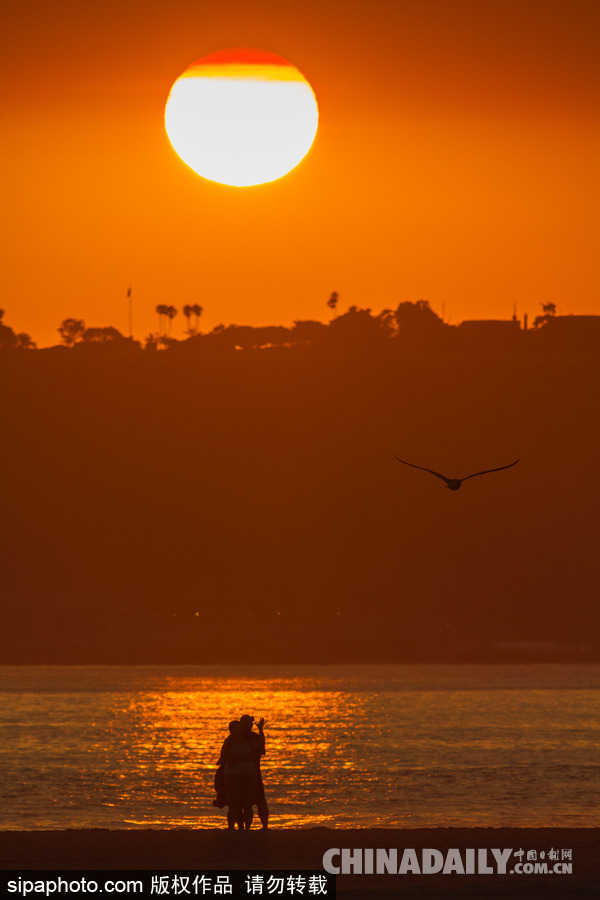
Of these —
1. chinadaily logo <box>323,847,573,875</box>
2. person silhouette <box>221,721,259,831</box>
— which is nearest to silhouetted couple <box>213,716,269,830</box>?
person silhouette <box>221,721,259,831</box>

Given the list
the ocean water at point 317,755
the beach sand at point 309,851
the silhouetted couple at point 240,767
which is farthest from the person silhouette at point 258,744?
the ocean water at point 317,755

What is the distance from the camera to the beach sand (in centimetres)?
1975

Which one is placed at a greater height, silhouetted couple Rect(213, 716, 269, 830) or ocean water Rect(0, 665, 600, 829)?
ocean water Rect(0, 665, 600, 829)

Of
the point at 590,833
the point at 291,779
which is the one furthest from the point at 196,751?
the point at 590,833

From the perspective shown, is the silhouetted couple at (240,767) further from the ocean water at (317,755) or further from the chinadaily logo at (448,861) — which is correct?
the ocean water at (317,755)

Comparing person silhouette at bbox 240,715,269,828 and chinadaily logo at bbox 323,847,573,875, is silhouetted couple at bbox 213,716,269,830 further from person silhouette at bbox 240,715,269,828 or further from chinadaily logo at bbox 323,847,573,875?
chinadaily logo at bbox 323,847,573,875

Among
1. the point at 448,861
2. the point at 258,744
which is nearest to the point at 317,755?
the point at 258,744

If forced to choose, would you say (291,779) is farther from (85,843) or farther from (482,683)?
(482,683)

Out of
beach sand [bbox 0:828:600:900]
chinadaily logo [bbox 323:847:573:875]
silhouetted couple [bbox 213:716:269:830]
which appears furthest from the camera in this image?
silhouetted couple [bbox 213:716:269:830]

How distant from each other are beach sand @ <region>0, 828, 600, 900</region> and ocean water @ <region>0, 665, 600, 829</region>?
666 cm

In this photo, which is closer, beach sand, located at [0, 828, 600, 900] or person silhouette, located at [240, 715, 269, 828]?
beach sand, located at [0, 828, 600, 900]

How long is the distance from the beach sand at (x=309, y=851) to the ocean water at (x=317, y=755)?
21.8ft

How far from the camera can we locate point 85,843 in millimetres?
23656

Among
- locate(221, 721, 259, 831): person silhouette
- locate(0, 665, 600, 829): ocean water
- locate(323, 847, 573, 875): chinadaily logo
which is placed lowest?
locate(323, 847, 573, 875): chinadaily logo
